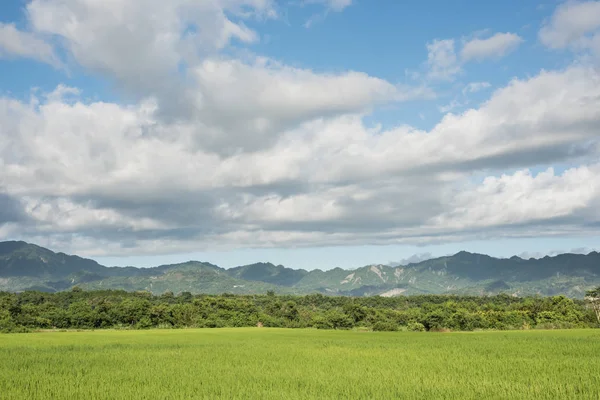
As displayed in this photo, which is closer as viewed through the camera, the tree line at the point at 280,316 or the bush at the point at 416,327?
the bush at the point at 416,327

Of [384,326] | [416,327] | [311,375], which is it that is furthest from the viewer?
[384,326]

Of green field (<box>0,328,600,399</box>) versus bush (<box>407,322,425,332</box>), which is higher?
green field (<box>0,328,600,399</box>)

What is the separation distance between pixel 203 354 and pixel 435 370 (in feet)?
54.2

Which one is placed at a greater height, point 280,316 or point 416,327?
point 280,316

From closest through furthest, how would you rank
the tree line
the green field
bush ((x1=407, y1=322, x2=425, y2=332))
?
the green field < bush ((x1=407, y1=322, x2=425, y2=332)) < the tree line

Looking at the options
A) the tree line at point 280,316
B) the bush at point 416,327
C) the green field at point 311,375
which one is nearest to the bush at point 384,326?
the tree line at point 280,316

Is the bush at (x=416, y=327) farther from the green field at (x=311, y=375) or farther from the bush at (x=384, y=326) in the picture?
the green field at (x=311, y=375)

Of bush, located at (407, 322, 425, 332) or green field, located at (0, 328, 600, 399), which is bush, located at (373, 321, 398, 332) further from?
green field, located at (0, 328, 600, 399)

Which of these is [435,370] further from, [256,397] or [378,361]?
[256,397]

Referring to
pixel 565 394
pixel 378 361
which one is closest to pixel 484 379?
pixel 565 394

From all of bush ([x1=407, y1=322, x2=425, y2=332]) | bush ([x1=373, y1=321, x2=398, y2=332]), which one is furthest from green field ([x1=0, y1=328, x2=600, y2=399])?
bush ([x1=373, y1=321, x2=398, y2=332])

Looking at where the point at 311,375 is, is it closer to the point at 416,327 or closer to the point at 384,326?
the point at 384,326

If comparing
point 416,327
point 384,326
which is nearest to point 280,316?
point 384,326

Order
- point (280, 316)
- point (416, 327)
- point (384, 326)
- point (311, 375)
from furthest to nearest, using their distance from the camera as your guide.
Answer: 1. point (280, 316)
2. point (384, 326)
3. point (416, 327)
4. point (311, 375)
